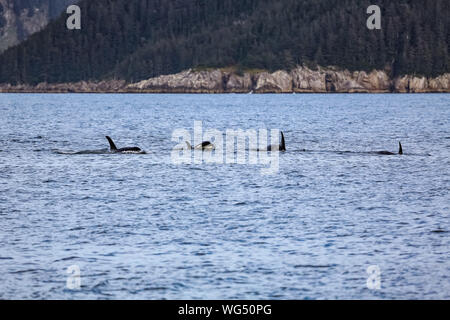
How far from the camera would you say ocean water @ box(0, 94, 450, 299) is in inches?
892

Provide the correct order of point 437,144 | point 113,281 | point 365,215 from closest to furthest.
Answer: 1. point 113,281
2. point 365,215
3. point 437,144

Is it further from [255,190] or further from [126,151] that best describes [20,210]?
[126,151]

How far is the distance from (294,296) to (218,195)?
17965 mm

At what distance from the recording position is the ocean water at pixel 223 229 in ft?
74.3

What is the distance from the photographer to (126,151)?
201ft

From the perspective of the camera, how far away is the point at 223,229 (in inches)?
1176

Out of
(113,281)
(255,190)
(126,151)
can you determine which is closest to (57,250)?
(113,281)

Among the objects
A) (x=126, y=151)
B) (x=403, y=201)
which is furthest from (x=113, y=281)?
(x=126, y=151)

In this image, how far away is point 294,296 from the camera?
70.6 ft
